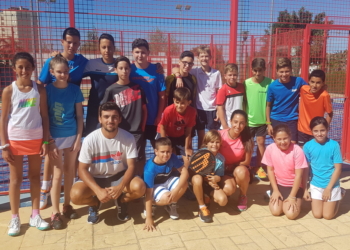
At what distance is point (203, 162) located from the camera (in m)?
3.59

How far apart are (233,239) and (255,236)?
25 centimetres

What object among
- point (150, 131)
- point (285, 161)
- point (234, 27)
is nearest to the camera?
point (285, 161)

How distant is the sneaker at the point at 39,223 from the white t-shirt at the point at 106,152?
0.71m

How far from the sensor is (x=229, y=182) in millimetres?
3684

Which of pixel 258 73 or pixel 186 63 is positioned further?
pixel 258 73

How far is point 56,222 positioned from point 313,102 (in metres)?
3.68

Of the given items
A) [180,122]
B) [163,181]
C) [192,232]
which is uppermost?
[180,122]

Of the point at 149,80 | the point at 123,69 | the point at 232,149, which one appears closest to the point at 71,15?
the point at 123,69

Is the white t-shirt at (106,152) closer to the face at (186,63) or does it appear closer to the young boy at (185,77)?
the young boy at (185,77)

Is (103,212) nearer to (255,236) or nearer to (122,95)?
(122,95)

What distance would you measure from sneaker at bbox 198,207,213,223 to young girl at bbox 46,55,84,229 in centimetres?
148

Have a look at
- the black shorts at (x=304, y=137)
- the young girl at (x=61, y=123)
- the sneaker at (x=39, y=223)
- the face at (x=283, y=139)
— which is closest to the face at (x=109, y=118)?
the young girl at (x=61, y=123)

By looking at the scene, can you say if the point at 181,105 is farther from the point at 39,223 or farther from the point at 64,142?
the point at 39,223

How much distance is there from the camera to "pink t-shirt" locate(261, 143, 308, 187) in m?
3.65
